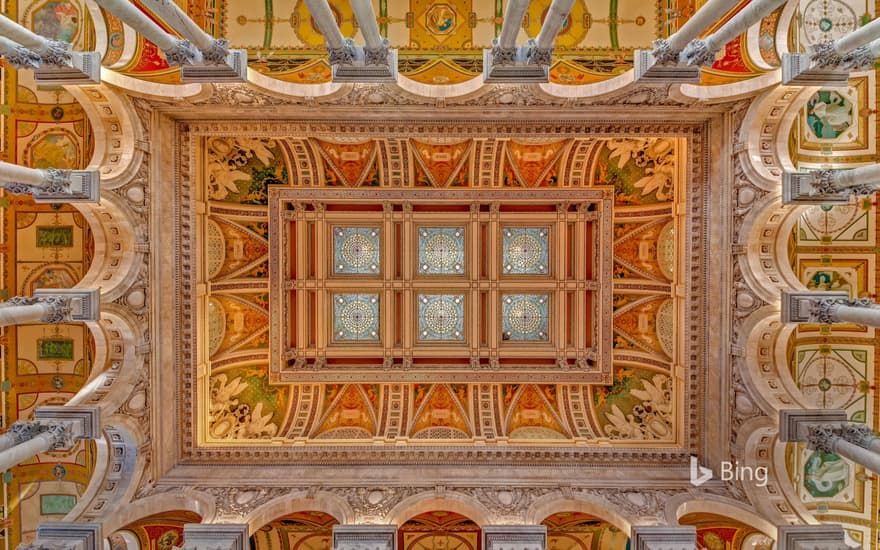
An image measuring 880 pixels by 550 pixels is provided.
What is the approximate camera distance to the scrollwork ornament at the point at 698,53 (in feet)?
28.1

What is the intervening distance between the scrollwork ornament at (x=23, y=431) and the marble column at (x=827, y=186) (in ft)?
52.6

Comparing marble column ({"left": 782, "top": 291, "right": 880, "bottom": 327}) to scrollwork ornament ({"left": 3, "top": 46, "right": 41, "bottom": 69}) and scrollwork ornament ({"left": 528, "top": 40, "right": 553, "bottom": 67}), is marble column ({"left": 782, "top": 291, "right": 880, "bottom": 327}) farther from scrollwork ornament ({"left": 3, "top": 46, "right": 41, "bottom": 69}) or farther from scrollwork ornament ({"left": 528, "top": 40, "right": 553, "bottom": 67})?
scrollwork ornament ({"left": 3, "top": 46, "right": 41, "bottom": 69})

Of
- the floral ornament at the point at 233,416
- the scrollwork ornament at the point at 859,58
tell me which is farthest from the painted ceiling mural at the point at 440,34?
the floral ornament at the point at 233,416

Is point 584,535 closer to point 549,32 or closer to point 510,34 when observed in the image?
point 549,32

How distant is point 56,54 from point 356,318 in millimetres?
9901

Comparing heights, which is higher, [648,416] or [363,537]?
Result: [648,416]

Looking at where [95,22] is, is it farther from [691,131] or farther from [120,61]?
[691,131]

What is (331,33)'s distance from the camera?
8.45 m

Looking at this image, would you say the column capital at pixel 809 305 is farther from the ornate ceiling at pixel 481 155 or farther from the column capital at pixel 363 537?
the column capital at pixel 363 537

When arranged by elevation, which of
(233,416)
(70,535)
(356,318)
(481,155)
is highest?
(481,155)

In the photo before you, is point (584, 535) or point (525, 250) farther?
point (525, 250)

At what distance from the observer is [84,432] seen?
945 centimetres

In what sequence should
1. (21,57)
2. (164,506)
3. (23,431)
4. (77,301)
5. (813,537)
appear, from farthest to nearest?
1. (164,506)
2. (77,301)
3. (813,537)
4. (23,431)
5. (21,57)

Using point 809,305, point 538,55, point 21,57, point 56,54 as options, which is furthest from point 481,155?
point 21,57
